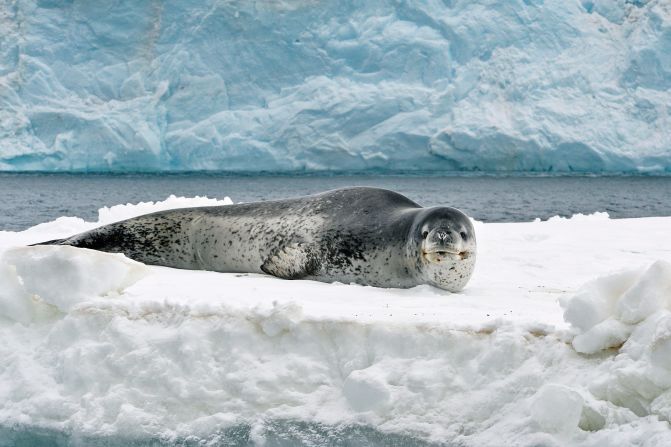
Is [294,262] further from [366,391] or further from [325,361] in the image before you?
[366,391]

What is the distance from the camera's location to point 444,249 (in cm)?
372

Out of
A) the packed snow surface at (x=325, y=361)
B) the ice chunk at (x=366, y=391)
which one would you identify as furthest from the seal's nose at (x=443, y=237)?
the ice chunk at (x=366, y=391)

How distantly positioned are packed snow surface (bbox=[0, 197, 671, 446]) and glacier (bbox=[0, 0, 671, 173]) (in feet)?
79.3

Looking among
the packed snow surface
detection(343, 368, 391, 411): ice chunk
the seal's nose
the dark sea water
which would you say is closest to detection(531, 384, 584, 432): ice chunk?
the packed snow surface

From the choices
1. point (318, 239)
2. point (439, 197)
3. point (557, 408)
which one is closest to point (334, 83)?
point (439, 197)

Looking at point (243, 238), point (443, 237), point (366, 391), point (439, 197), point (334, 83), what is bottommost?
point (439, 197)

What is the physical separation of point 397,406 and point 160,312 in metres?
0.89

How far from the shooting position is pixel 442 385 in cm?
240

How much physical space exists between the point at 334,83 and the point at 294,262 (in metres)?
23.8

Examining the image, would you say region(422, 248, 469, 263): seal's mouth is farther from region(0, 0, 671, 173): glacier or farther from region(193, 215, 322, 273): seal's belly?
region(0, 0, 671, 173): glacier

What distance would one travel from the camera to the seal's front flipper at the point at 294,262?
422 cm

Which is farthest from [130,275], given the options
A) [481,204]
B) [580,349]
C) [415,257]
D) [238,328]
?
[481,204]

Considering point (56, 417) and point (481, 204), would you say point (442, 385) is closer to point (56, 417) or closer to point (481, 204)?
point (56, 417)

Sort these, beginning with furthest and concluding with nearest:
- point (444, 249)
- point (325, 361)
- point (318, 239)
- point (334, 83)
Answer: point (334, 83)
point (318, 239)
point (444, 249)
point (325, 361)
